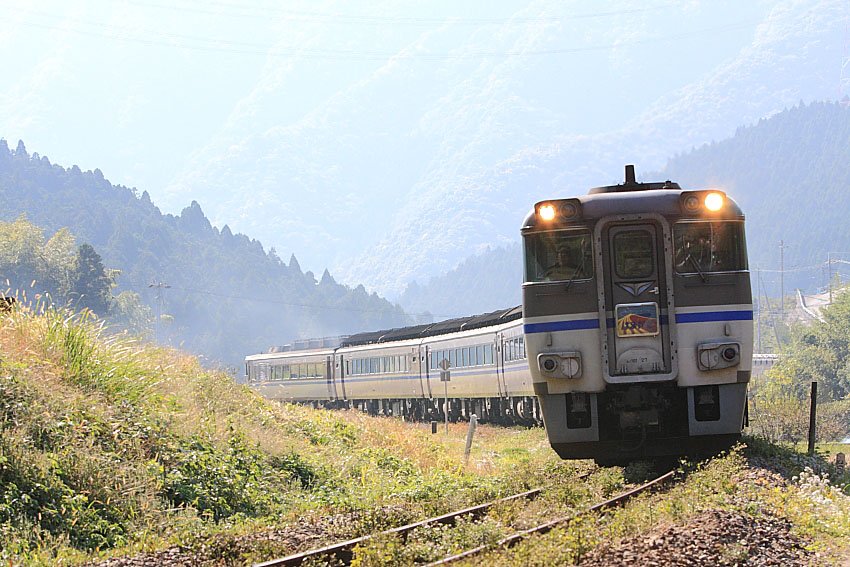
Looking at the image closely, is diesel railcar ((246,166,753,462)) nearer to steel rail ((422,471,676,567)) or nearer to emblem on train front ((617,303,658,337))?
emblem on train front ((617,303,658,337))

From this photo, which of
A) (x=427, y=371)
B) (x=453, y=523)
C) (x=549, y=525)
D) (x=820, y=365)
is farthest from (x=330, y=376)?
(x=820, y=365)

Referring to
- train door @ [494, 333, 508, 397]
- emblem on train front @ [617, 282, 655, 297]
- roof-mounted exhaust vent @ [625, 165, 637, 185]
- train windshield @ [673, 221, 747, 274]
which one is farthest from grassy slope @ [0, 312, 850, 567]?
train door @ [494, 333, 508, 397]

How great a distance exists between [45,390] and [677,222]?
7.38 m

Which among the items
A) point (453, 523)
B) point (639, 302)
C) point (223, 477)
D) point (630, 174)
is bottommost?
point (453, 523)

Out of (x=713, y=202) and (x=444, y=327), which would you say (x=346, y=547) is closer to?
(x=713, y=202)

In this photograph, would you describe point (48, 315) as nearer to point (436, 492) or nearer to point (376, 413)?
point (436, 492)

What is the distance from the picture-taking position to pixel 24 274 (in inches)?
4483

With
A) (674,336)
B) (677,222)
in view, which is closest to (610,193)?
(677,222)

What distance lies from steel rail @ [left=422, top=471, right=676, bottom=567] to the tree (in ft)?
352

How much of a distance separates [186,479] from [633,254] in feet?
18.6

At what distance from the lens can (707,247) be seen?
1250cm

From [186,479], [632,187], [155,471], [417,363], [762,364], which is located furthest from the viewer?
[762,364]

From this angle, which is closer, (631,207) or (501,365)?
(631,207)

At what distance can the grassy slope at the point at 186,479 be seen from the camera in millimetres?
9547
